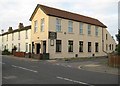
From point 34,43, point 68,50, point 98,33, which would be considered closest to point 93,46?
point 98,33

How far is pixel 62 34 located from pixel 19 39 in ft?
44.0

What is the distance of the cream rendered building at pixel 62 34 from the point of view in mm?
37062

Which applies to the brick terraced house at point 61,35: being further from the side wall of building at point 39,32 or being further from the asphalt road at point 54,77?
the asphalt road at point 54,77

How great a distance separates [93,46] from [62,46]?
10.3m

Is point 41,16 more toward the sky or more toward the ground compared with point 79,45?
more toward the sky

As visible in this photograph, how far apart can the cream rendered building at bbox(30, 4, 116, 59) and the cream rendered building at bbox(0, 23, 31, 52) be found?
4064 millimetres

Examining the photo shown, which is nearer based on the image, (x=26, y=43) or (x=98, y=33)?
(x=26, y=43)

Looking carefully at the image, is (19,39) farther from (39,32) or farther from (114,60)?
(114,60)

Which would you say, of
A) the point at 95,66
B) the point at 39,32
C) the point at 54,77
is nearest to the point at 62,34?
the point at 39,32

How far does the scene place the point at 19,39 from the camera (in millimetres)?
49125

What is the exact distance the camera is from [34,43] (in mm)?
40156

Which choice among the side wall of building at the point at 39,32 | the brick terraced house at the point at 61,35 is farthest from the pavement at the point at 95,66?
the side wall of building at the point at 39,32

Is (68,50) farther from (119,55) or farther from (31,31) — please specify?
(119,55)

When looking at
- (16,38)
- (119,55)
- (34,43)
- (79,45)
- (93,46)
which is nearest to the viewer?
(119,55)
